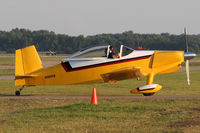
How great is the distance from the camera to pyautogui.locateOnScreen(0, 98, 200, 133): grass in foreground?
1009 centimetres

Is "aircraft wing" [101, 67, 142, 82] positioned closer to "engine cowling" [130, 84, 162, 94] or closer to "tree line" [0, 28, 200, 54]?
"engine cowling" [130, 84, 162, 94]

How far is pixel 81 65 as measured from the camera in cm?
1730

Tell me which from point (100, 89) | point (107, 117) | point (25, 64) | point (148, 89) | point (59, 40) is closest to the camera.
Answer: point (107, 117)

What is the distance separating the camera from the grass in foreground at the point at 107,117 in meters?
10.1

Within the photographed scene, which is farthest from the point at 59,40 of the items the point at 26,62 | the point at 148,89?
the point at 148,89

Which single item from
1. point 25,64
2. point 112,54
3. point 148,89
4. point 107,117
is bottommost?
point 107,117

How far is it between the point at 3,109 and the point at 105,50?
539 cm

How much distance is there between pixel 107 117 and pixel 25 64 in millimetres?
7506

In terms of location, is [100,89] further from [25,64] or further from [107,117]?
[107,117]

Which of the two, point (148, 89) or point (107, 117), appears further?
point (148, 89)

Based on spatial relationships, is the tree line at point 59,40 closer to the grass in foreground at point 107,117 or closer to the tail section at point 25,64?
the tail section at point 25,64

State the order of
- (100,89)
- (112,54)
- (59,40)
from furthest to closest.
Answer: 1. (59,40)
2. (100,89)
3. (112,54)

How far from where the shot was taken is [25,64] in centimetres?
1803

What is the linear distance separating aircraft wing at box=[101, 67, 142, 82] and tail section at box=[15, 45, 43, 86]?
131 inches
